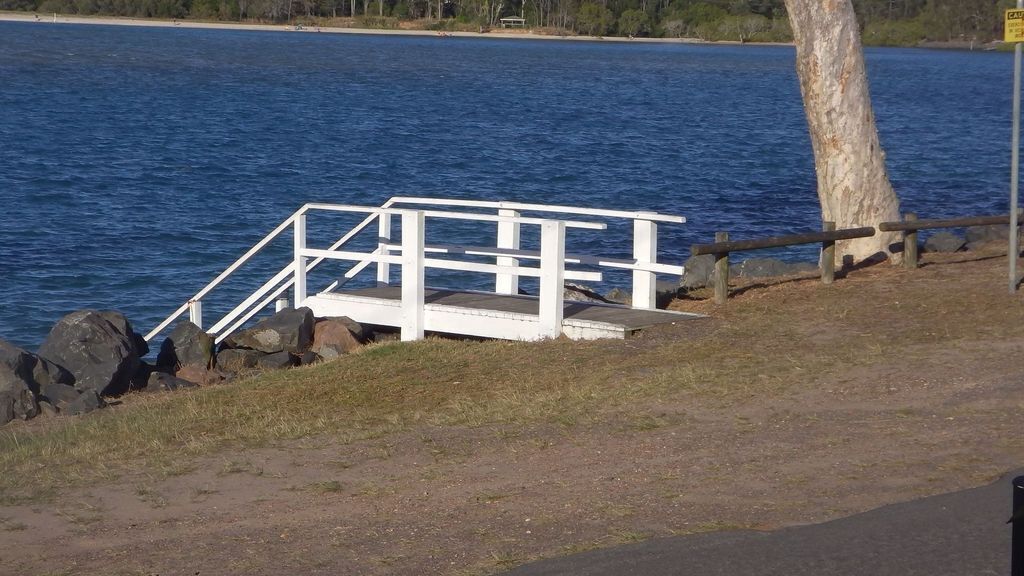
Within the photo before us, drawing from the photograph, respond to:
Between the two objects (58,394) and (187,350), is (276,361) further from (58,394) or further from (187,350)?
(58,394)

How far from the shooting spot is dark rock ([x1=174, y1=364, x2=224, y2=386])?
14.8 m

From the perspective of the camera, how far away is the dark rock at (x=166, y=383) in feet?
47.6

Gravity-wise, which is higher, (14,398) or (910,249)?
(910,249)

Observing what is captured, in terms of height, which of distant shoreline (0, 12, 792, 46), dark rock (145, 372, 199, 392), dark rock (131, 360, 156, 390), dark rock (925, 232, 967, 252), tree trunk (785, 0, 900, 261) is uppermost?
distant shoreline (0, 12, 792, 46)

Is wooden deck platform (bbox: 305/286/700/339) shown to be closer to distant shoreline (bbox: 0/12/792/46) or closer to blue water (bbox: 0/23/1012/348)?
blue water (bbox: 0/23/1012/348)

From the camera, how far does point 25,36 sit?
135m

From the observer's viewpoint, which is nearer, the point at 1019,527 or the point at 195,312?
the point at 1019,527

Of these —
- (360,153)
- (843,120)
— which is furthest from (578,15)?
(843,120)

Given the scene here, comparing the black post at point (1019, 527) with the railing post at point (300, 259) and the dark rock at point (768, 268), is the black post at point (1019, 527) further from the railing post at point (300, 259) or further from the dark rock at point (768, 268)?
the dark rock at point (768, 268)

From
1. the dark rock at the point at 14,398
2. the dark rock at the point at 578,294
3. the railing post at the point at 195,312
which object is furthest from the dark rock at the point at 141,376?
the dark rock at the point at 578,294

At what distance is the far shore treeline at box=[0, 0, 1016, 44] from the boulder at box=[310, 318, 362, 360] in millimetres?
160416

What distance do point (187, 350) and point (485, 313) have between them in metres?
3.80

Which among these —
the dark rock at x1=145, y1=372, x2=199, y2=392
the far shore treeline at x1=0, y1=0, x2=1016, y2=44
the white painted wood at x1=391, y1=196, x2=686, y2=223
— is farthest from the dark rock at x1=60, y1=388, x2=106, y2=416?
the far shore treeline at x1=0, y1=0, x2=1016, y2=44

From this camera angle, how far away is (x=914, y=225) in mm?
15727
